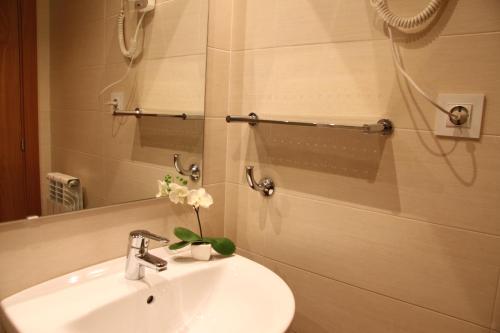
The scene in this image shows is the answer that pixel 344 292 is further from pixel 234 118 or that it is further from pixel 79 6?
pixel 79 6

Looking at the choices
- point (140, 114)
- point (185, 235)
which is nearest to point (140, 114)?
point (140, 114)

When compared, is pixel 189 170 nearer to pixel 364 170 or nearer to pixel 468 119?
pixel 364 170

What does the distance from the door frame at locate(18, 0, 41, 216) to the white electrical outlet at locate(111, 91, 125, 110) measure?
19 centimetres

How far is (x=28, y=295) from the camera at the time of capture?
0.76 metres

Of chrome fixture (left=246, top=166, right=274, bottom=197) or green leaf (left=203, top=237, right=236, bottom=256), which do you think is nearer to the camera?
green leaf (left=203, top=237, right=236, bottom=256)

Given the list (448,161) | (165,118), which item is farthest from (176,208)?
(448,161)

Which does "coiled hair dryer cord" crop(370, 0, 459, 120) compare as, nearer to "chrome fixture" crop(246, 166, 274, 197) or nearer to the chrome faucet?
"chrome fixture" crop(246, 166, 274, 197)

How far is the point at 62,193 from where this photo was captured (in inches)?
32.6

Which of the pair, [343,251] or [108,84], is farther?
[343,251]

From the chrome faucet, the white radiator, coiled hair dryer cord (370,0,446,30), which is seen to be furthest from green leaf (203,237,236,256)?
coiled hair dryer cord (370,0,446,30)

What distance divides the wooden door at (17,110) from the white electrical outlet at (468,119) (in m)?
0.95

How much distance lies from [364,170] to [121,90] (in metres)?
0.71

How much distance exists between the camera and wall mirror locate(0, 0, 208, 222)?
755mm

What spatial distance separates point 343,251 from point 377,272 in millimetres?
108
